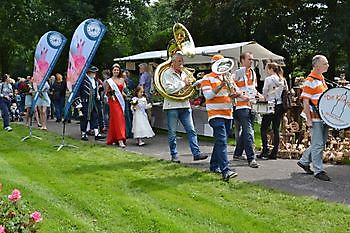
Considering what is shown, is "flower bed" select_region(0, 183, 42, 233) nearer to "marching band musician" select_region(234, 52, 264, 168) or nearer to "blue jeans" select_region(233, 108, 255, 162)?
"marching band musician" select_region(234, 52, 264, 168)

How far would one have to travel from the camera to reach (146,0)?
35.3 metres

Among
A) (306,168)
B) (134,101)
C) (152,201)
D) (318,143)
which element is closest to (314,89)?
(318,143)

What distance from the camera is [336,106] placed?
810 cm

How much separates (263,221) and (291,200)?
1.00 metres

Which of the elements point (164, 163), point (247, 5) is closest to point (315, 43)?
point (247, 5)

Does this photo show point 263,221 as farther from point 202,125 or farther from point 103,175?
point 202,125

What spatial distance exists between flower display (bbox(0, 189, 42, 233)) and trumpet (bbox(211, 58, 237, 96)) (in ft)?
13.8

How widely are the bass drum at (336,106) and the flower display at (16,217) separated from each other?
191 inches

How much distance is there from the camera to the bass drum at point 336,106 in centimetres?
812

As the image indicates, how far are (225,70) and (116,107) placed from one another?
470 cm

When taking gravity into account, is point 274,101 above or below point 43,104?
above

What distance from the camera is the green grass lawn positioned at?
20.2 ft

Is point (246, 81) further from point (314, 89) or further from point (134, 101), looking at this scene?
point (134, 101)

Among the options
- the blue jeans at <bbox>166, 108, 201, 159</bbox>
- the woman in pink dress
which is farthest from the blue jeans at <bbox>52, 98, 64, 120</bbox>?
the blue jeans at <bbox>166, 108, 201, 159</bbox>
